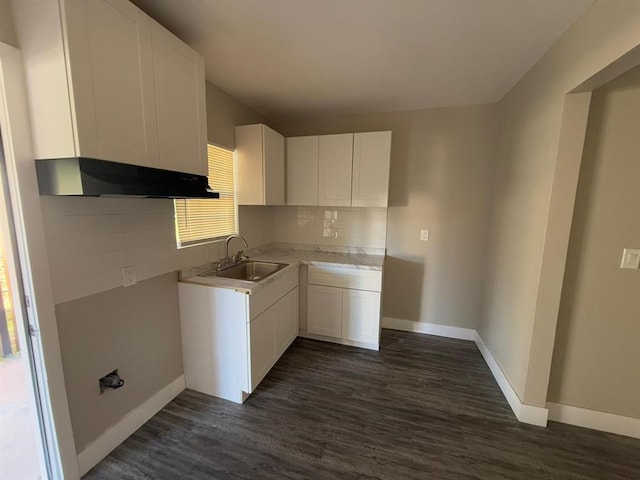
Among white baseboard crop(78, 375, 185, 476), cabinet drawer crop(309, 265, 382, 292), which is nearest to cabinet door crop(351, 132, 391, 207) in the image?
cabinet drawer crop(309, 265, 382, 292)

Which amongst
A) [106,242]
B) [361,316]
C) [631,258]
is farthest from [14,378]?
[631,258]

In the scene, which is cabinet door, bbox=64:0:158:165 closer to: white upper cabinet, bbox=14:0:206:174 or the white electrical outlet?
white upper cabinet, bbox=14:0:206:174

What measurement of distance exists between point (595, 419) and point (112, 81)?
349cm

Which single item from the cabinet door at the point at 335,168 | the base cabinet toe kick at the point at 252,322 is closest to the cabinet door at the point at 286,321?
the base cabinet toe kick at the point at 252,322

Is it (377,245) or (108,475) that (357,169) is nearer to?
(377,245)

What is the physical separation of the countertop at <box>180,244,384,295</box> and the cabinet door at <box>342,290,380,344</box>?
304 mm

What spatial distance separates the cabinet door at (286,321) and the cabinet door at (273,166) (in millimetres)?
985

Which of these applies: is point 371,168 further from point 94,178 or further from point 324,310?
point 94,178

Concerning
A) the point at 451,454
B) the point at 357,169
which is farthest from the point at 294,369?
the point at 357,169

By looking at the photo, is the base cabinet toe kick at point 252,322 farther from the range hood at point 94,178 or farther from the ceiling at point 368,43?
the ceiling at point 368,43

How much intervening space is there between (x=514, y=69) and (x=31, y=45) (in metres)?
2.89

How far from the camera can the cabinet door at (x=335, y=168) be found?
285 centimetres

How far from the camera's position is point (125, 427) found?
1687 mm

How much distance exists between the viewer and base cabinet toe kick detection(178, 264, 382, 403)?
1.94m
